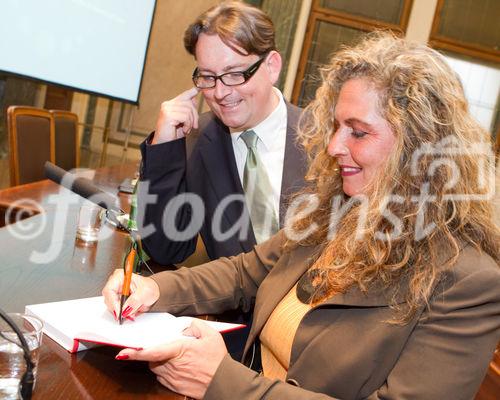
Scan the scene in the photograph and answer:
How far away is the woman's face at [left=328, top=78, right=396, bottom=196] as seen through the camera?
1.35 m

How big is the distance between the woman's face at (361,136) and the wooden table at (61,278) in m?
0.66

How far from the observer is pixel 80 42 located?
4566 mm

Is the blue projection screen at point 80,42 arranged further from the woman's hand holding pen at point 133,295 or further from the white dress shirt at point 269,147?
the woman's hand holding pen at point 133,295

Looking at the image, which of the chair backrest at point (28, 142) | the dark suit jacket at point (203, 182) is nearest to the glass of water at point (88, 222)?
the dark suit jacket at point (203, 182)

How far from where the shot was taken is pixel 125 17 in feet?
16.2

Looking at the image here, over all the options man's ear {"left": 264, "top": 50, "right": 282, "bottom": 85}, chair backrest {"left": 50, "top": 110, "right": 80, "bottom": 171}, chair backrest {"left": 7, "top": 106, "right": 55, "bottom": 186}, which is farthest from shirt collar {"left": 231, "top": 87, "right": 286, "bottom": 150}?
chair backrest {"left": 50, "top": 110, "right": 80, "bottom": 171}

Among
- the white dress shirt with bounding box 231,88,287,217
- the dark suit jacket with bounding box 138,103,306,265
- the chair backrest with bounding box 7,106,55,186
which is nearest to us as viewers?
the dark suit jacket with bounding box 138,103,306,265

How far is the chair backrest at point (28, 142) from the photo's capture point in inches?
125

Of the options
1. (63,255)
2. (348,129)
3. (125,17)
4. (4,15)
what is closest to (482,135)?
(348,129)

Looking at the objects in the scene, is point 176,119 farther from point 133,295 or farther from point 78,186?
point 133,295

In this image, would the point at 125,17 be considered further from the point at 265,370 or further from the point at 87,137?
the point at 265,370

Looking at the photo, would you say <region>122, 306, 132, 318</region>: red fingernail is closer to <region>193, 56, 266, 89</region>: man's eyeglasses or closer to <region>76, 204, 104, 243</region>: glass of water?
<region>76, 204, 104, 243</region>: glass of water

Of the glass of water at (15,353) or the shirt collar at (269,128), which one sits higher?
the shirt collar at (269,128)

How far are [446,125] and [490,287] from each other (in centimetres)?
36
